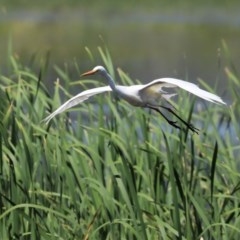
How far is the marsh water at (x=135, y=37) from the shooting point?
31.3 feet

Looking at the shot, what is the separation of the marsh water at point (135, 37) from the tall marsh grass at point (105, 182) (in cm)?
533

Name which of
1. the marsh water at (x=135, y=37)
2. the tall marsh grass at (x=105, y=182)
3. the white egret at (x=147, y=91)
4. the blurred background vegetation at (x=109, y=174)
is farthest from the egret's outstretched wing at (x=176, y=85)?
the marsh water at (x=135, y=37)

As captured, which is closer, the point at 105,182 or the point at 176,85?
the point at 176,85

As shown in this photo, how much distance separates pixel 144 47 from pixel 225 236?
955 cm

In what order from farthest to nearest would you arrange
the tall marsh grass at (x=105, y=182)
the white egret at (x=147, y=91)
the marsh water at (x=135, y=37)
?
the marsh water at (x=135, y=37) < the tall marsh grass at (x=105, y=182) < the white egret at (x=147, y=91)

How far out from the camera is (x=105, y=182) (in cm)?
252

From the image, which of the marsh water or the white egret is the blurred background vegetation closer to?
the white egret

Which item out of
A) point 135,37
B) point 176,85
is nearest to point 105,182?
point 176,85

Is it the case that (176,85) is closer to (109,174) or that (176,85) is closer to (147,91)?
(147,91)

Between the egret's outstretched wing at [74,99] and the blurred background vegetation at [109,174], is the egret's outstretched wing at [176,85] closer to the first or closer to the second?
the egret's outstretched wing at [74,99]

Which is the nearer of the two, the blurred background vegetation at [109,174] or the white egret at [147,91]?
the white egret at [147,91]

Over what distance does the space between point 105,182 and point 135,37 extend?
1025 cm

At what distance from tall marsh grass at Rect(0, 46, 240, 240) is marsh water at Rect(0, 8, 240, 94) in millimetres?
5333

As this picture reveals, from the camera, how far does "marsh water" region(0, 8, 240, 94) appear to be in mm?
9539
